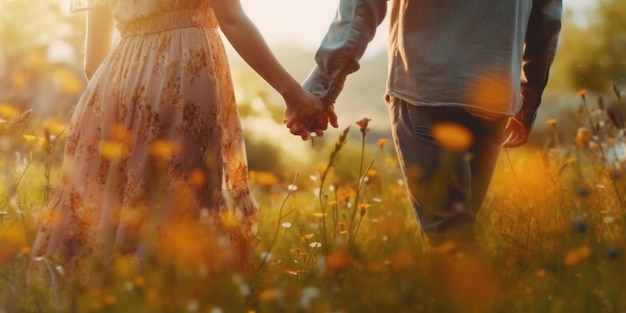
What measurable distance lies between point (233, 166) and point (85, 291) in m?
0.66

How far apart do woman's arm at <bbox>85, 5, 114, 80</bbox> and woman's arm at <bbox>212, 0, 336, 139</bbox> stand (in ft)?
1.77

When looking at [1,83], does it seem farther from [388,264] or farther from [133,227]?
[388,264]

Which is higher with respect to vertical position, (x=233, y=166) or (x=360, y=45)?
(x=360, y=45)

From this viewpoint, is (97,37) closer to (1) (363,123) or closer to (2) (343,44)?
(2) (343,44)

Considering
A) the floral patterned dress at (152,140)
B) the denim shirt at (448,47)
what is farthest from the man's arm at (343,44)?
the floral patterned dress at (152,140)

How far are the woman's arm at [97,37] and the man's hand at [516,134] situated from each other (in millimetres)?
1651

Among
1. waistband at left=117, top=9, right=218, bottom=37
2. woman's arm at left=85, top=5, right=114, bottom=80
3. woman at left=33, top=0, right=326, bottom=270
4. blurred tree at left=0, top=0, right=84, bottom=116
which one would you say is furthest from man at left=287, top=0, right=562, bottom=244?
blurred tree at left=0, top=0, right=84, bottom=116

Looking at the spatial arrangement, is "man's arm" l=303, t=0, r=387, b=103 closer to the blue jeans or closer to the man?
the man

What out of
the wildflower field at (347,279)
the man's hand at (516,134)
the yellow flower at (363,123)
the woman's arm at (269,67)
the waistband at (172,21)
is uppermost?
the waistband at (172,21)

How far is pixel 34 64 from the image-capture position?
11453 millimetres

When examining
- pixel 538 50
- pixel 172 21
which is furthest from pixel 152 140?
pixel 538 50

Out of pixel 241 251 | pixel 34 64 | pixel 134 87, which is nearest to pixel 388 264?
pixel 241 251

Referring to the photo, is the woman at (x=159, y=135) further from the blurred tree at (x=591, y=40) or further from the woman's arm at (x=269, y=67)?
the blurred tree at (x=591, y=40)

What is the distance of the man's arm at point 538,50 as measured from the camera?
2914 millimetres
